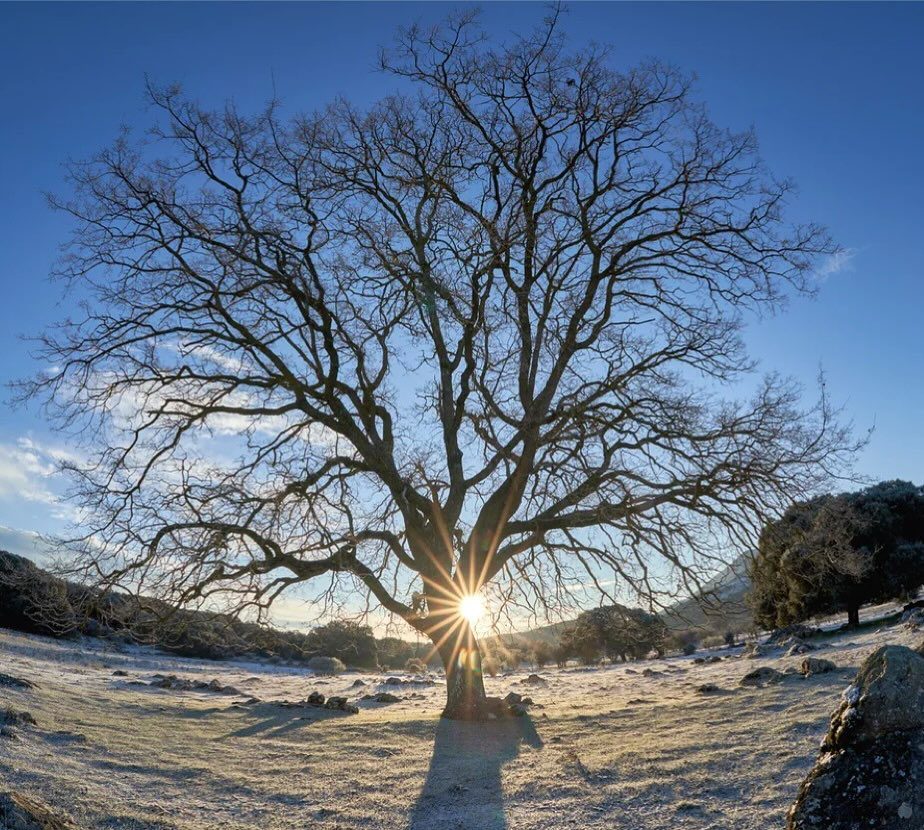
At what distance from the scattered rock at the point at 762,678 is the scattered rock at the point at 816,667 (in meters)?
0.62

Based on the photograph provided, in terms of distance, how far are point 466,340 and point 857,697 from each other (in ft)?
37.8

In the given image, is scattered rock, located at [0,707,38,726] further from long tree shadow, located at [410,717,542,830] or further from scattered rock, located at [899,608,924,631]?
scattered rock, located at [899,608,924,631]

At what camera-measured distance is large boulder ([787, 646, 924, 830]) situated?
393 centimetres

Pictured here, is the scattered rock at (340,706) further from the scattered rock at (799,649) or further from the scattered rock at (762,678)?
the scattered rock at (799,649)

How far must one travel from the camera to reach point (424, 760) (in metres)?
11.2

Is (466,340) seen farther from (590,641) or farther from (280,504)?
(590,641)

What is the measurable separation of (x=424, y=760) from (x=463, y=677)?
3443 millimetres

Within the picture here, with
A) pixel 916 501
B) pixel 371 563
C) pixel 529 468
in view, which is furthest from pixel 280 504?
pixel 916 501

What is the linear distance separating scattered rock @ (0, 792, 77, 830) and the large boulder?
5485mm

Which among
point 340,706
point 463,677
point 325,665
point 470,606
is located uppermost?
point 470,606

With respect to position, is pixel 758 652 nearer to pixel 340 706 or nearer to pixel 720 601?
pixel 720 601

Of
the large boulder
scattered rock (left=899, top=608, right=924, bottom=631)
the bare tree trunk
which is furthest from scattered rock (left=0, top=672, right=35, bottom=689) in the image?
scattered rock (left=899, top=608, right=924, bottom=631)

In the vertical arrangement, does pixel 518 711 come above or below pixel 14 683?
below

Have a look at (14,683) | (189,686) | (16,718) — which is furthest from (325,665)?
(16,718)
